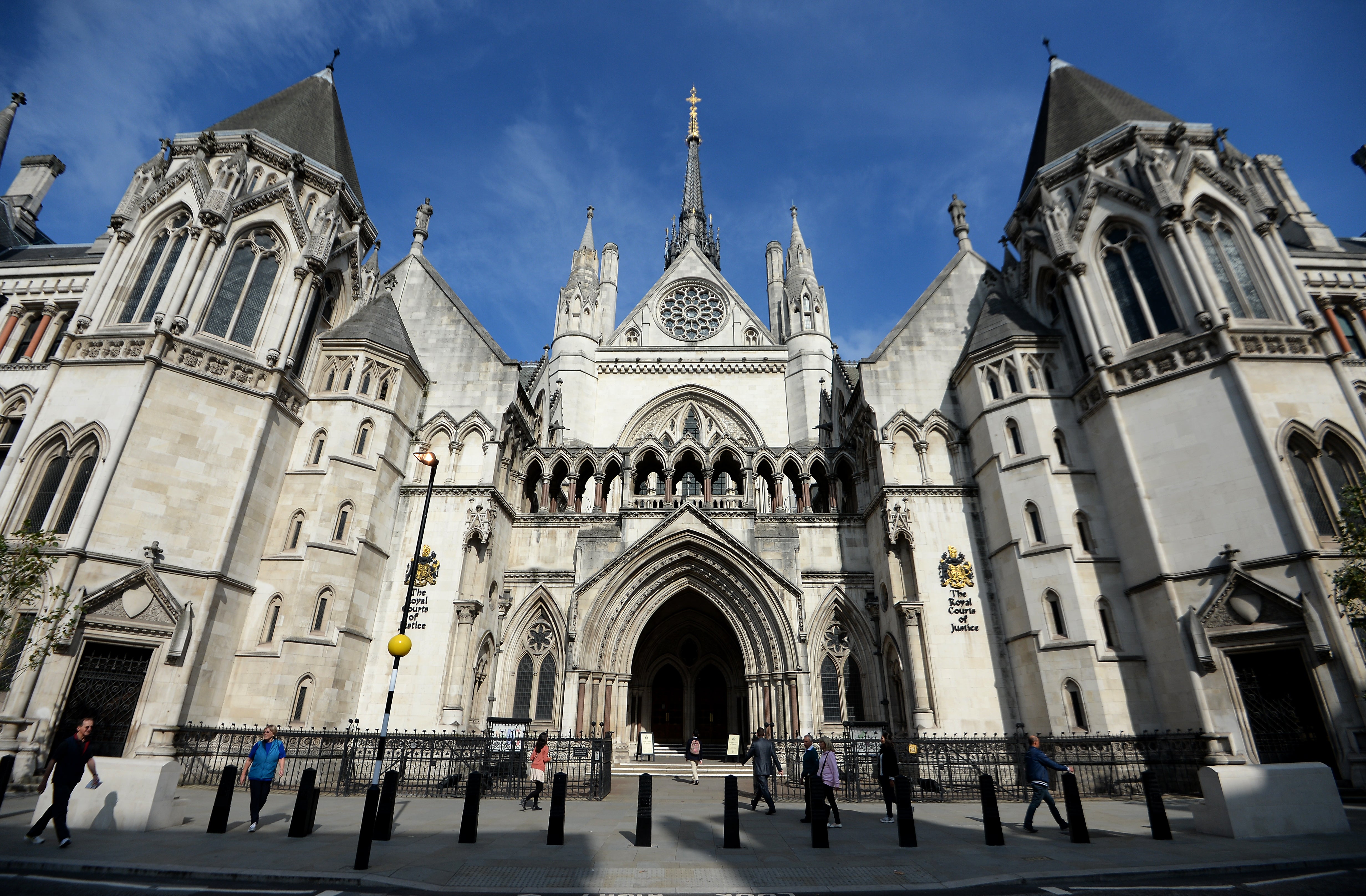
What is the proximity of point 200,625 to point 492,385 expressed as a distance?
1134 centimetres

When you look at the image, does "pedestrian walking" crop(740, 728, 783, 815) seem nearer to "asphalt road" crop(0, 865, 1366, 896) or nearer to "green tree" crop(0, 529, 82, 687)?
"asphalt road" crop(0, 865, 1366, 896)

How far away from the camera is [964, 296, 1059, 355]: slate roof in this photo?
20344 millimetres

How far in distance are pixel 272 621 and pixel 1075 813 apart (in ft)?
61.2

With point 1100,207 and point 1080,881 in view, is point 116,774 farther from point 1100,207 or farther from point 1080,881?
point 1100,207

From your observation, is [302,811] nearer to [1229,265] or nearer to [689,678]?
[689,678]

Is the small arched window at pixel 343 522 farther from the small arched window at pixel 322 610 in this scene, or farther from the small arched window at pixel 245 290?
the small arched window at pixel 245 290

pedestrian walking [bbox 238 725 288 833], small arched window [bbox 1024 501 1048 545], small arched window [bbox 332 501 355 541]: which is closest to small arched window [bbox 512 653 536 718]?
small arched window [bbox 332 501 355 541]

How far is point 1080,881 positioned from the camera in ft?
24.5

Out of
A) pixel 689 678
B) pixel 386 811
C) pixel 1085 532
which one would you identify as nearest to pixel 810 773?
pixel 386 811

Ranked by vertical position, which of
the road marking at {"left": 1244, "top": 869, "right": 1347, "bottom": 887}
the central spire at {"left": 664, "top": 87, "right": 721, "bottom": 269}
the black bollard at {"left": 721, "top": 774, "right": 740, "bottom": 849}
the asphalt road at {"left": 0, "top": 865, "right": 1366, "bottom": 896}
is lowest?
the asphalt road at {"left": 0, "top": 865, "right": 1366, "bottom": 896}

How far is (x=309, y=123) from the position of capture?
885 inches

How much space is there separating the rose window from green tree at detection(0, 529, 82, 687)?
26.8 metres

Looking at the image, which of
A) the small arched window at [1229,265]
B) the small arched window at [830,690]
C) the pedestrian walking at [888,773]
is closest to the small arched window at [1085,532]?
the small arched window at [1229,265]

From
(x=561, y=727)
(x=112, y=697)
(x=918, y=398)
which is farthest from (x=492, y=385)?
(x=918, y=398)
